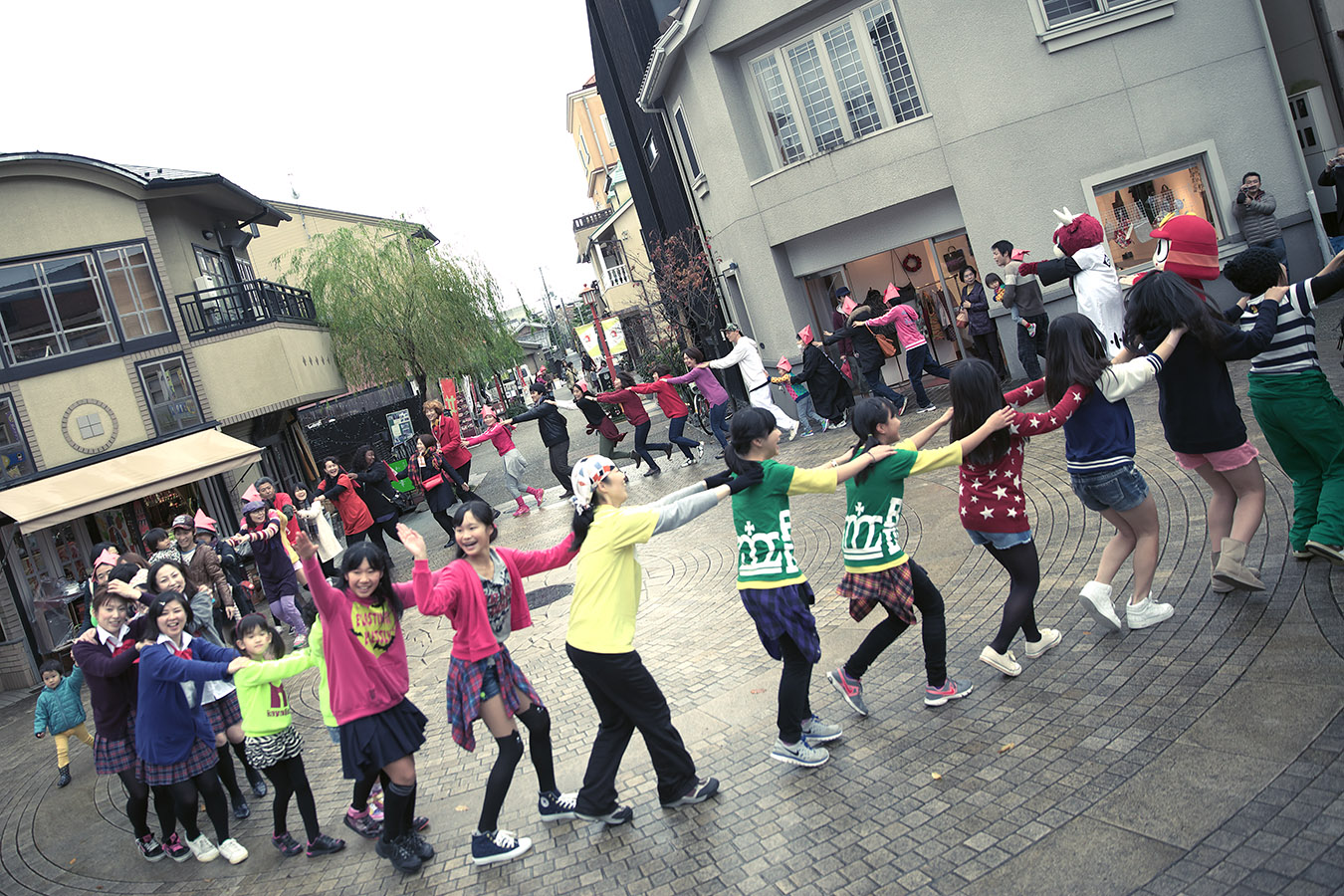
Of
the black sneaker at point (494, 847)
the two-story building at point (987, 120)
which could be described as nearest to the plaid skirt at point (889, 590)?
the black sneaker at point (494, 847)

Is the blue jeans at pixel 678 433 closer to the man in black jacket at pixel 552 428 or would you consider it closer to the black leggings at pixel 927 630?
the man in black jacket at pixel 552 428

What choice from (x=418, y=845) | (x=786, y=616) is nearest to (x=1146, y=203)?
(x=786, y=616)

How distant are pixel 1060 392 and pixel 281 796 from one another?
16.4 feet

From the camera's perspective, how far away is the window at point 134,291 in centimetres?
1712

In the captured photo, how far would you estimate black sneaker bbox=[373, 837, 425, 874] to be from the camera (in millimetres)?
4816

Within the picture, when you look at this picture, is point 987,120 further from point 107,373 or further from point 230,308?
point 107,373

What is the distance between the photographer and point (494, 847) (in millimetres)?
4684

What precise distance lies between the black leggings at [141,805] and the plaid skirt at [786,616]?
13.2ft

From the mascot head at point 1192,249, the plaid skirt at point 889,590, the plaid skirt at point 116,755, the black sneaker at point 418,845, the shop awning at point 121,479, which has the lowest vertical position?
the black sneaker at point 418,845

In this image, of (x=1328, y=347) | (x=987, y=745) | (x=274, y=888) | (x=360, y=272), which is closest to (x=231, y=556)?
(x=274, y=888)

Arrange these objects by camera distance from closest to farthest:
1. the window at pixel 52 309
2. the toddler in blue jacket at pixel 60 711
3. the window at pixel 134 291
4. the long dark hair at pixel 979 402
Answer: the long dark hair at pixel 979 402, the toddler in blue jacket at pixel 60 711, the window at pixel 52 309, the window at pixel 134 291

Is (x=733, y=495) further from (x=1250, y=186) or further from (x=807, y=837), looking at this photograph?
(x=1250, y=186)

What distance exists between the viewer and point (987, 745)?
4.56 meters

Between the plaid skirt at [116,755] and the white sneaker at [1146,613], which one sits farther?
the plaid skirt at [116,755]
